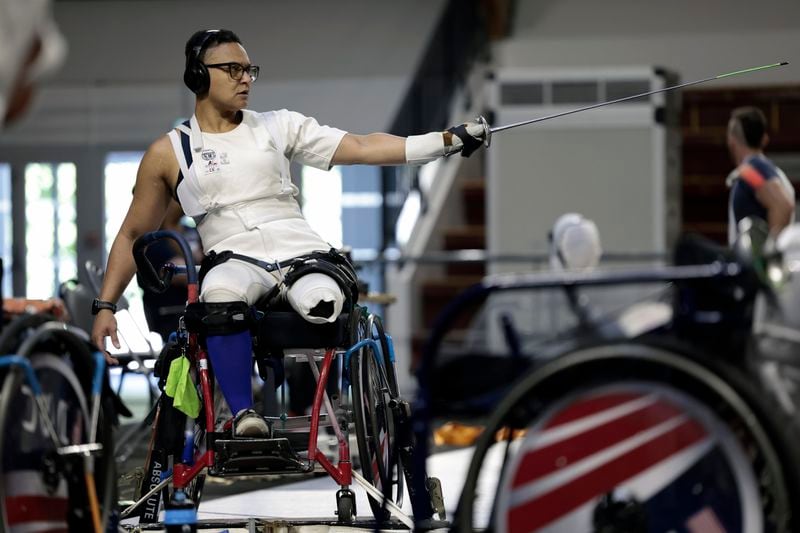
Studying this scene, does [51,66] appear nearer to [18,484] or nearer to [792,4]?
[18,484]

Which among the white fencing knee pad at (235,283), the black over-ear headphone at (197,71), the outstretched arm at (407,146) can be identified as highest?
the black over-ear headphone at (197,71)

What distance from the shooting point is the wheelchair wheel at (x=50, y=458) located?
2.11 metres

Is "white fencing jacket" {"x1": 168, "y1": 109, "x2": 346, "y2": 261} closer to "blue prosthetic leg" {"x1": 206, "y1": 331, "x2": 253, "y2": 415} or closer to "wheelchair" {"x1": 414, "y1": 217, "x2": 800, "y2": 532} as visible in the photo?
"blue prosthetic leg" {"x1": 206, "y1": 331, "x2": 253, "y2": 415}

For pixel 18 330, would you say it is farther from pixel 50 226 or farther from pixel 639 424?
pixel 50 226

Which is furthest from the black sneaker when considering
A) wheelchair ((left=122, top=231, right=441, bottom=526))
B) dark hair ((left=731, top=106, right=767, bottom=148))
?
dark hair ((left=731, top=106, right=767, bottom=148))

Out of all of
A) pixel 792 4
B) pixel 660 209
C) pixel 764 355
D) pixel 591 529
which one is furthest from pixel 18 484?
pixel 792 4

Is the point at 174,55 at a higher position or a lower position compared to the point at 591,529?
higher

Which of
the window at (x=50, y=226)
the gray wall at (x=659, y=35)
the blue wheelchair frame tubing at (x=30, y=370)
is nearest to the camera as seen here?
the blue wheelchair frame tubing at (x=30, y=370)

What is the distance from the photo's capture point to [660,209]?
9.62m

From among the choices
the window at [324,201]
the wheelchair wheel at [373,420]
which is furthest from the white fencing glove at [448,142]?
the window at [324,201]

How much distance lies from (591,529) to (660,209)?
7808 mm

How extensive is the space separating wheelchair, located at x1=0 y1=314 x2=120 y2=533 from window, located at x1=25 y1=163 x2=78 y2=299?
10278mm

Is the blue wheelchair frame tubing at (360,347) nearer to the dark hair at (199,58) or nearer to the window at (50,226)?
the dark hair at (199,58)

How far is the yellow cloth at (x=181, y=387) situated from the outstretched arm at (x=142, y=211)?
0.34 metres
